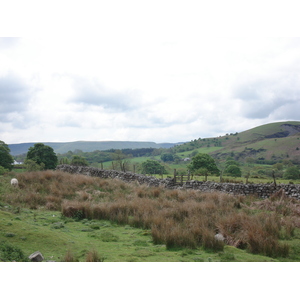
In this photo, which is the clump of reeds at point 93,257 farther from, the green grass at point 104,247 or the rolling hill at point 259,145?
the rolling hill at point 259,145

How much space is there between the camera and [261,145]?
134m

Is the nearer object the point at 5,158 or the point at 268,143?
the point at 5,158

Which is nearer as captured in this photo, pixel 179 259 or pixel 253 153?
pixel 179 259

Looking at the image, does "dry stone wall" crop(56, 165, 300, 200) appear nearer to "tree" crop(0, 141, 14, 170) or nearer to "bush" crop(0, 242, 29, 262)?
"bush" crop(0, 242, 29, 262)

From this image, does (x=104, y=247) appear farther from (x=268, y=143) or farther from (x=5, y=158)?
(x=268, y=143)

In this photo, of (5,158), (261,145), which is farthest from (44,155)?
(261,145)

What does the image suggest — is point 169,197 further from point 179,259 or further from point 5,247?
point 5,247

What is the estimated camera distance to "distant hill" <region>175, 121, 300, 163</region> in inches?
4466

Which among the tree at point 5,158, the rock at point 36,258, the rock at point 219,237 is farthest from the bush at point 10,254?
the tree at point 5,158

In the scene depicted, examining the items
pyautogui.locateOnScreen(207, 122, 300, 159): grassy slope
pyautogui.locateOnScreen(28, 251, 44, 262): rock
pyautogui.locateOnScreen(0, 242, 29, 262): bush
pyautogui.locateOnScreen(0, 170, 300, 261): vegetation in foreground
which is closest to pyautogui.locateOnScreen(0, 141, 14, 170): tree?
pyautogui.locateOnScreen(0, 170, 300, 261): vegetation in foreground

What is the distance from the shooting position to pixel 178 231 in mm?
7648

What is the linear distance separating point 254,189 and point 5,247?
54.8ft

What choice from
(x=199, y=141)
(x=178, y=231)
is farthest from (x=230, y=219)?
(x=199, y=141)

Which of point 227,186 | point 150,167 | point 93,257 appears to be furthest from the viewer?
point 150,167
